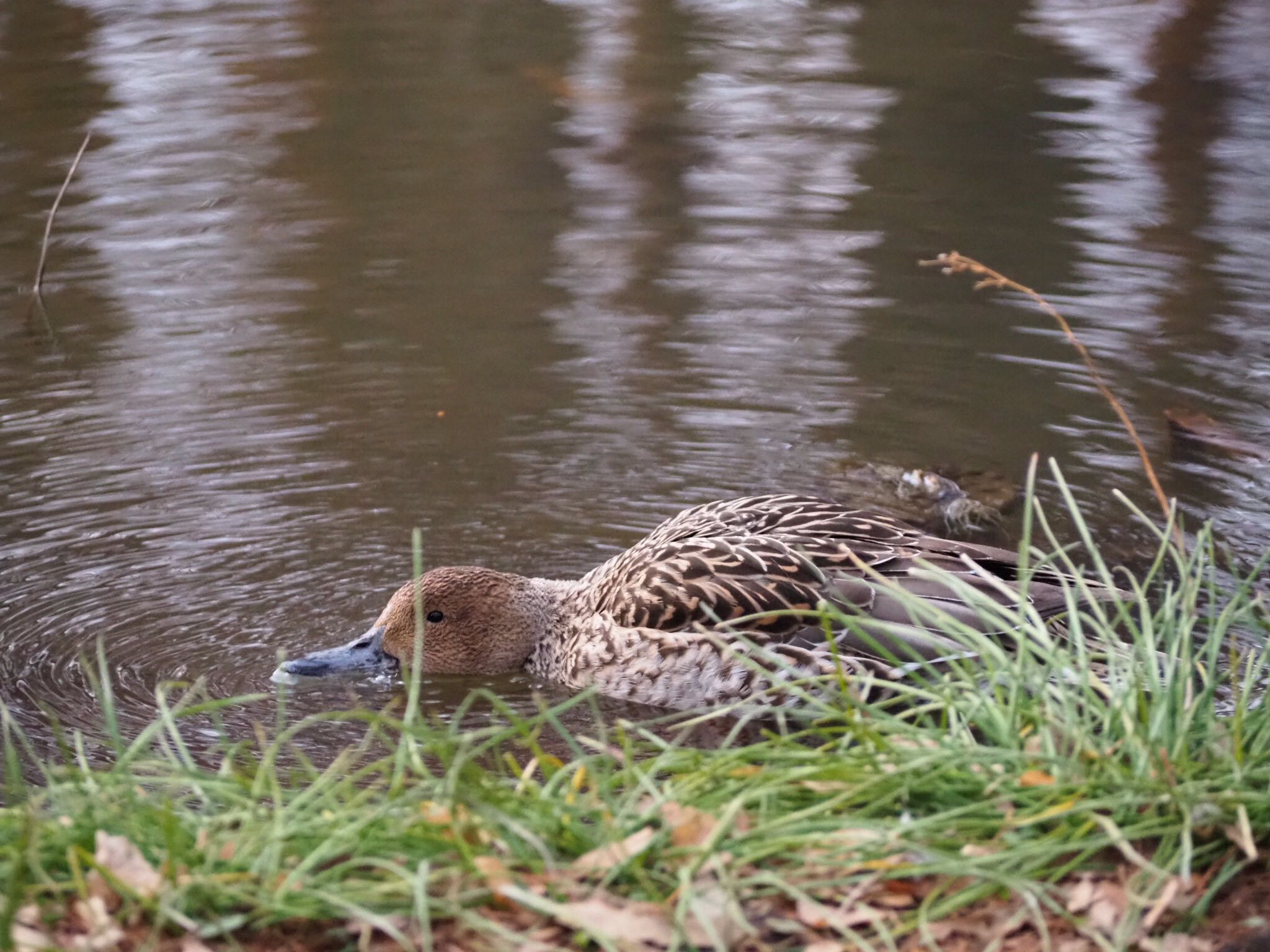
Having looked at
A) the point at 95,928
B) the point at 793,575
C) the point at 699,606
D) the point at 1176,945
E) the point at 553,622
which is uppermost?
the point at 95,928

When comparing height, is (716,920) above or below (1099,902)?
above

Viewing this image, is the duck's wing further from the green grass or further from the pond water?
the green grass

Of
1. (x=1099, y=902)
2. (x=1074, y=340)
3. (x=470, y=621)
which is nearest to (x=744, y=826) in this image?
(x=1099, y=902)

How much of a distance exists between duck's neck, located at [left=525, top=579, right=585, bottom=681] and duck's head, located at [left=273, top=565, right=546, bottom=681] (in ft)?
0.03

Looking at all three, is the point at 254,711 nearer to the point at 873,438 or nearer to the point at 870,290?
the point at 873,438

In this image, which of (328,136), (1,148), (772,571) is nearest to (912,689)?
(772,571)

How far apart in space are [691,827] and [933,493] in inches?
159

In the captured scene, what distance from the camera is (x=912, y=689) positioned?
13.6ft

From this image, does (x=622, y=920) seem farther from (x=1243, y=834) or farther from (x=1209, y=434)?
(x=1209, y=434)

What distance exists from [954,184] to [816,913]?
8934mm

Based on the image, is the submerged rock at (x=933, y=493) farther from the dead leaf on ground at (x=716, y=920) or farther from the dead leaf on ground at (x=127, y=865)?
the dead leaf on ground at (x=127, y=865)

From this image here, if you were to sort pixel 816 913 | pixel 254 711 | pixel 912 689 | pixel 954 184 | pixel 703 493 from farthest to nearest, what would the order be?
pixel 954 184
pixel 703 493
pixel 254 711
pixel 912 689
pixel 816 913

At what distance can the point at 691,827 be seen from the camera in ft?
11.5

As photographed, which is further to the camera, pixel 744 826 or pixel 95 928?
pixel 744 826
